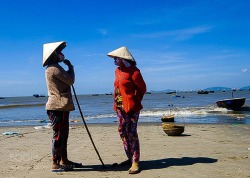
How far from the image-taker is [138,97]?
16.9ft

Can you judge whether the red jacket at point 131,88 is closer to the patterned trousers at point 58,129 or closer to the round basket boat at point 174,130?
the patterned trousers at point 58,129

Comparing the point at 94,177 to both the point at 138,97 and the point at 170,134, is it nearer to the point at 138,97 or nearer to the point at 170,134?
the point at 138,97

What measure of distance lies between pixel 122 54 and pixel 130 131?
1269mm

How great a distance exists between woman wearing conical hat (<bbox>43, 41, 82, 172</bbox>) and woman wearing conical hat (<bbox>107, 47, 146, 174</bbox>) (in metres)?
0.77

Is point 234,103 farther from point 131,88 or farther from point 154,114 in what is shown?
point 131,88

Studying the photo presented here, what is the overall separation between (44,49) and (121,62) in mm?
1311

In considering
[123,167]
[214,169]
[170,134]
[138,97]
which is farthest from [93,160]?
[170,134]

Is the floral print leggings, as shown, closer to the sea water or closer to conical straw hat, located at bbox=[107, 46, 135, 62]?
conical straw hat, located at bbox=[107, 46, 135, 62]

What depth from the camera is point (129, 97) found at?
5078 millimetres

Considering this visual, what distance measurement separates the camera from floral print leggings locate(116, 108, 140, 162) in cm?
516

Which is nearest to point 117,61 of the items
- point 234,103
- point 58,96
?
point 58,96

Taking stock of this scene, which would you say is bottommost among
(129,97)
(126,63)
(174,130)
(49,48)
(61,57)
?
(174,130)

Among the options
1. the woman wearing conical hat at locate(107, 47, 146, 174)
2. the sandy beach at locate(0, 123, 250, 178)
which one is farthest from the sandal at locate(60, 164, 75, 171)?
the woman wearing conical hat at locate(107, 47, 146, 174)

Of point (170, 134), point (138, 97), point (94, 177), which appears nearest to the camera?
point (94, 177)
